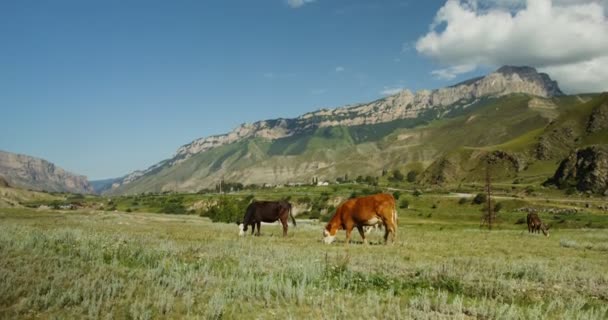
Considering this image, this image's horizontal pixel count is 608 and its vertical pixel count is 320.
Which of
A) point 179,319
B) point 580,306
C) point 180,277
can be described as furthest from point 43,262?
point 580,306

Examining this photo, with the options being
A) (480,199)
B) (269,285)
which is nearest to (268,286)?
(269,285)

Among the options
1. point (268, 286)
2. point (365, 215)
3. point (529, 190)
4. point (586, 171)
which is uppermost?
point (586, 171)

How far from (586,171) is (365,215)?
17165 cm

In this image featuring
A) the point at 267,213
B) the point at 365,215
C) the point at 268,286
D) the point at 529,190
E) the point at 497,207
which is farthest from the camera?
the point at 529,190

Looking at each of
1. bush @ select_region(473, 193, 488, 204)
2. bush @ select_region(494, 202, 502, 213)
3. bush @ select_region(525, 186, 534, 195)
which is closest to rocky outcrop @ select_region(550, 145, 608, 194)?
bush @ select_region(525, 186, 534, 195)

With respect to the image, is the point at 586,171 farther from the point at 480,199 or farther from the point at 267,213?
the point at 267,213

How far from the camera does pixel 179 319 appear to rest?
9.27 metres

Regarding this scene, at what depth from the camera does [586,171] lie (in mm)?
167375

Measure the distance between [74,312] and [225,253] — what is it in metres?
9.30

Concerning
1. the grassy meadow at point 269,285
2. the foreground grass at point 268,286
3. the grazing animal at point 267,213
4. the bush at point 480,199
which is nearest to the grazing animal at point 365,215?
the grassy meadow at point 269,285

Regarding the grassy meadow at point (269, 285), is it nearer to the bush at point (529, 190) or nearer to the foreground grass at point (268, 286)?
the foreground grass at point (268, 286)

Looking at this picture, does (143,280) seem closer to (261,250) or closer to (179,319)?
(179,319)

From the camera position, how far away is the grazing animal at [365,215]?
2534 cm

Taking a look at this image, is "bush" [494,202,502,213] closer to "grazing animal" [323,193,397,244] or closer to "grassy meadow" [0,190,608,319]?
"grazing animal" [323,193,397,244]
